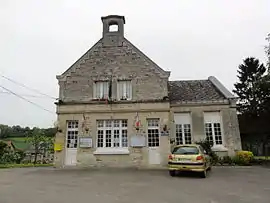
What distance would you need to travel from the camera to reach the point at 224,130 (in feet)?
61.1

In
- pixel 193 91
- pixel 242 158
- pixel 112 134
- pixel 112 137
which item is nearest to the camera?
pixel 242 158

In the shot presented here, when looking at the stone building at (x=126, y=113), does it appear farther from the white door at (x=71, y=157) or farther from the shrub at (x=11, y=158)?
the shrub at (x=11, y=158)

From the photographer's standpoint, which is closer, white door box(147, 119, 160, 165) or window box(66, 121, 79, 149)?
white door box(147, 119, 160, 165)

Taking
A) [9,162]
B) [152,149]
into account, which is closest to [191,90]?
[152,149]

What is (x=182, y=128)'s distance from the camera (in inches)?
757

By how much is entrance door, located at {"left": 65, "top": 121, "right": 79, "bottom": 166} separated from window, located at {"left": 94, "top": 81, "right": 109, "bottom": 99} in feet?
8.29

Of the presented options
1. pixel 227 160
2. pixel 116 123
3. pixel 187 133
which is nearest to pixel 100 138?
pixel 116 123

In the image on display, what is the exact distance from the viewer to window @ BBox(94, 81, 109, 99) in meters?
18.8

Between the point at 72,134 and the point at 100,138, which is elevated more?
the point at 72,134

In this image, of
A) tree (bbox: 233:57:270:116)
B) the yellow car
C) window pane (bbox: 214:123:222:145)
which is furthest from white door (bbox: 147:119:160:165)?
tree (bbox: 233:57:270:116)

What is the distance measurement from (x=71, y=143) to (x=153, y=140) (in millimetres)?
5831

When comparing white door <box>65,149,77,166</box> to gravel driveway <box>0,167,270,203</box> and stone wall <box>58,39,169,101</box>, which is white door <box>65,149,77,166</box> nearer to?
stone wall <box>58,39,169,101</box>

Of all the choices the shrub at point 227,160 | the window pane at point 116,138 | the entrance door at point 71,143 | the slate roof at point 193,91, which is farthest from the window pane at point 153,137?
the entrance door at point 71,143

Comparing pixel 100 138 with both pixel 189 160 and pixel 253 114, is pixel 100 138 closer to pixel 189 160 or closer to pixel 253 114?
pixel 189 160
